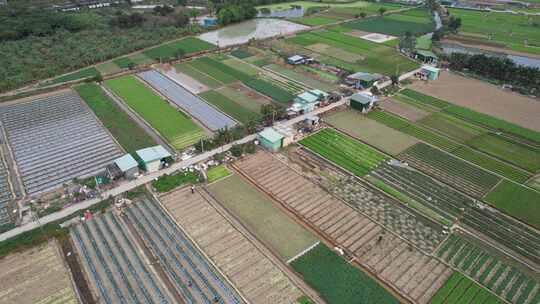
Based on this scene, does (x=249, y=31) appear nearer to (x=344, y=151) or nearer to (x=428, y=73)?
(x=428, y=73)

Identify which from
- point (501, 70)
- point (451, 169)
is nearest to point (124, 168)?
point (451, 169)

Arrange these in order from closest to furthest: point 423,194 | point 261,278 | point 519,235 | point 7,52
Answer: point 261,278 → point 519,235 → point 423,194 → point 7,52

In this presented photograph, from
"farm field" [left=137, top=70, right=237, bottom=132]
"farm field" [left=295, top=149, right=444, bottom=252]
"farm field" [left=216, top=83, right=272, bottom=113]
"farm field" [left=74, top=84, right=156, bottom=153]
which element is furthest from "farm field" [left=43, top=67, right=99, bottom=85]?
"farm field" [left=295, top=149, right=444, bottom=252]

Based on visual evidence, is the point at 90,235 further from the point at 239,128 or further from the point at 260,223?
the point at 239,128

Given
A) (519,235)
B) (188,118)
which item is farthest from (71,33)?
Result: (519,235)

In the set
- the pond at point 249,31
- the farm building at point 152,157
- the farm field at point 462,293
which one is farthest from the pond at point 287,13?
the farm field at point 462,293

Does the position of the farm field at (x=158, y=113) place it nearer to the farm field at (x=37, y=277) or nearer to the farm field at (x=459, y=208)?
the farm field at (x=37, y=277)
